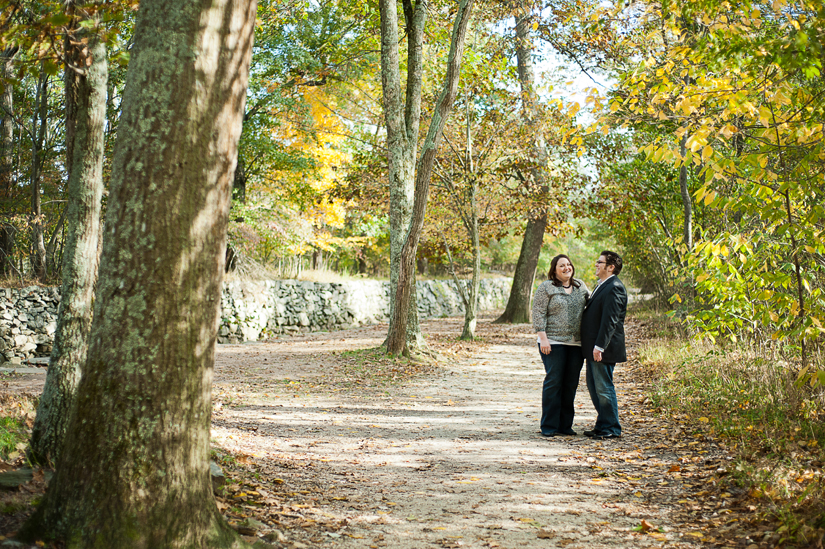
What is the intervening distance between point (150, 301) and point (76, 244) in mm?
2106

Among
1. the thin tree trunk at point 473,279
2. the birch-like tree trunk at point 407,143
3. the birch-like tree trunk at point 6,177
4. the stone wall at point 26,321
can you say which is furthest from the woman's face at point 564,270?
the birch-like tree trunk at point 6,177

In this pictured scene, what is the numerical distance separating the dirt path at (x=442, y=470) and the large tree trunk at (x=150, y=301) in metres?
0.90

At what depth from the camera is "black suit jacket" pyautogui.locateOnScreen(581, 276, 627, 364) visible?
6086 millimetres

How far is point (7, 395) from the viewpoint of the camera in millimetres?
6422

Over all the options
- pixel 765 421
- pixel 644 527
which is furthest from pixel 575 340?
pixel 644 527

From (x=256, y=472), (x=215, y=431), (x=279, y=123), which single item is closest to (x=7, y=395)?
(x=215, y=431)

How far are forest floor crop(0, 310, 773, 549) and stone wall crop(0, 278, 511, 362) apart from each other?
333 centimetres

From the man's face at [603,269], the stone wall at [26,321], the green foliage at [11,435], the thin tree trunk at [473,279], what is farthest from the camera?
the thin tree trunk at [473,279]

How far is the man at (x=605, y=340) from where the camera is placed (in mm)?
6097

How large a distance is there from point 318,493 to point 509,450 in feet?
6.79

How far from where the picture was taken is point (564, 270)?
6.42 meters

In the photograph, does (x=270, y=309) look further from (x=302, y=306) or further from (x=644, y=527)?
(x=644, y=527)

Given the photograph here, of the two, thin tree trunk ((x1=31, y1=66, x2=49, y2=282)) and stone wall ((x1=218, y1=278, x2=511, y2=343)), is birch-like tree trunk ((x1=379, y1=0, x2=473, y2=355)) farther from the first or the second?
thin tree trunk ((x1=31, y1=66, x2=49, y2=282))

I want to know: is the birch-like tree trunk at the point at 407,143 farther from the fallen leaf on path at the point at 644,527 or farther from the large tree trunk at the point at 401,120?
the fallen leaf on path at the point at 644,527
